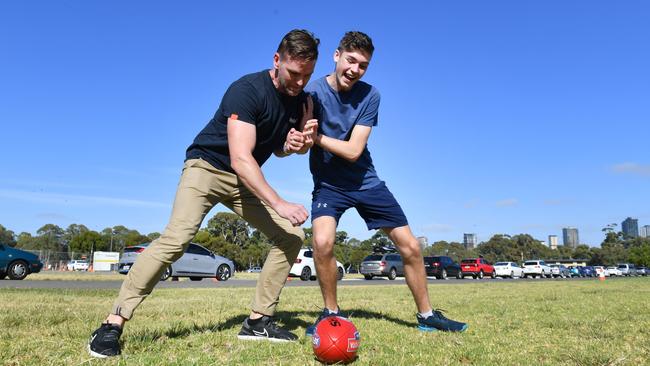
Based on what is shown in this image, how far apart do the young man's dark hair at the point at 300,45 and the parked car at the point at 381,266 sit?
2329 centimetres

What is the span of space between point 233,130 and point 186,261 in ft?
51.1

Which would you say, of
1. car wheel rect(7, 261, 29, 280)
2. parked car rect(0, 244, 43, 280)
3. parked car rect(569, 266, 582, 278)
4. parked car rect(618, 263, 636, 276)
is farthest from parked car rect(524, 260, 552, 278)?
car wheel rect(7, 261, 29, 280)

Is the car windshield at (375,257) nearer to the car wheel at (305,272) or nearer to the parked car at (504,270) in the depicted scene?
the car wheel at (305,272)

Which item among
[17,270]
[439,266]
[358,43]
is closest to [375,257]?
[439,266]

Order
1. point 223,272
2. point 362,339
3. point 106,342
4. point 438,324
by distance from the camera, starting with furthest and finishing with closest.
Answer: point 223,272, point 438,324, point 362,339, point 106,342

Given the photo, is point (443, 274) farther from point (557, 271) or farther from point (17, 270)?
point (557, 271)

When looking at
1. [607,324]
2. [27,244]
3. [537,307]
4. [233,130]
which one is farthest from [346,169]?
[27,244]

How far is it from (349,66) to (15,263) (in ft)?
53.4

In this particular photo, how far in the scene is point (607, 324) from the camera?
4.39 m

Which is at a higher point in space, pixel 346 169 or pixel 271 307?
pixel 346 169

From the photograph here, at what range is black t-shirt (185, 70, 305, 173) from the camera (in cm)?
321

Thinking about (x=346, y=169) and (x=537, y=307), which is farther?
(x=537, y=307)

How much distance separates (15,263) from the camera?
15.8 m

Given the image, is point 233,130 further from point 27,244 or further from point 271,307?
point 27,244
